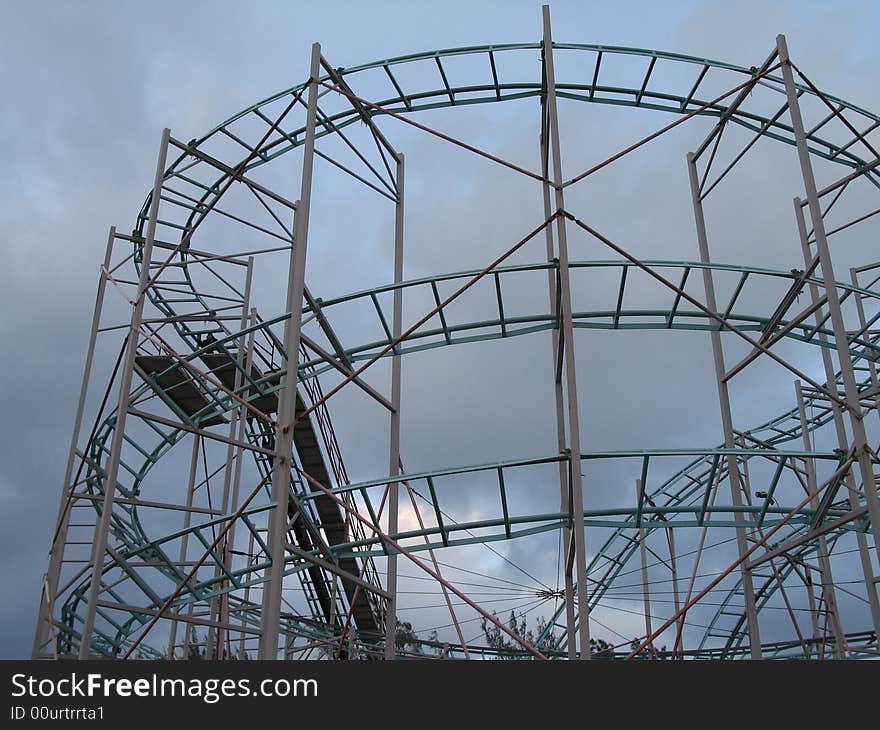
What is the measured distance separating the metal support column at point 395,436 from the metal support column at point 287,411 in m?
1.80

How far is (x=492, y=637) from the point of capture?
4009cm

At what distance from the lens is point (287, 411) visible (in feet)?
36.9

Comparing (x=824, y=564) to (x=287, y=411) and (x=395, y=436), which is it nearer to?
(x=395, y=436)

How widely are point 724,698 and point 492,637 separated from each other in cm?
3430

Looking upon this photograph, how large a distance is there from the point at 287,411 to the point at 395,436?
3328 millimetres

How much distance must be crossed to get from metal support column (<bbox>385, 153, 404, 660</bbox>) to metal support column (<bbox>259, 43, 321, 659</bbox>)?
5.92 ft

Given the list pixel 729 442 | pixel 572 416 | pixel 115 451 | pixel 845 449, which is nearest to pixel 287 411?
Result: pixel 115 451

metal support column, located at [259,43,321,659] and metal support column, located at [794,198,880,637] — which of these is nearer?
metal support column, located at [259,43,321,659]

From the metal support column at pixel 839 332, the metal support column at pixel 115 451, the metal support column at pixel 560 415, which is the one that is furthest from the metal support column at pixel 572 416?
the metal support column at pixel 115 451

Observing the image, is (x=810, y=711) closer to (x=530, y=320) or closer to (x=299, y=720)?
(x=299, y=720)

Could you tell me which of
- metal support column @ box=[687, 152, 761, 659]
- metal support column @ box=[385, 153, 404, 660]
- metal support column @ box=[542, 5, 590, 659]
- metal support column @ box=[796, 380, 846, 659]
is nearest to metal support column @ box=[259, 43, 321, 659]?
metal support column @ box=[385, 153, 404, 660]

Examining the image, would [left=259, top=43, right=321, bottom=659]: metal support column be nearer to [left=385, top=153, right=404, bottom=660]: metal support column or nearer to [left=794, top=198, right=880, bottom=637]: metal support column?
[left=385, top=153, right=404, bottom=660]: metal support column

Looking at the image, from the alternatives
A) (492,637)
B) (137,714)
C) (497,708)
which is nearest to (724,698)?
(497,708)

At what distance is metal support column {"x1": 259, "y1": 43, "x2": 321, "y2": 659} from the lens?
403 inches
